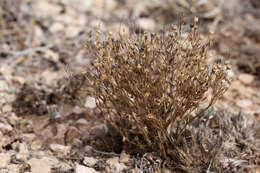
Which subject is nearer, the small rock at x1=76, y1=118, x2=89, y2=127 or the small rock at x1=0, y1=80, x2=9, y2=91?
the small rock at x1=76, y1=118, x2=89, y2=127

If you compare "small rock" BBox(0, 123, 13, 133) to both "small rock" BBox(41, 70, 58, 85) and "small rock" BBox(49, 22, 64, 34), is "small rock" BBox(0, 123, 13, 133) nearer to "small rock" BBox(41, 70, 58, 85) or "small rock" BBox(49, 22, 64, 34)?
"small rock" BBox(41, 70, 58, 85)

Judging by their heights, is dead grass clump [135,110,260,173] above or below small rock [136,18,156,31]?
below

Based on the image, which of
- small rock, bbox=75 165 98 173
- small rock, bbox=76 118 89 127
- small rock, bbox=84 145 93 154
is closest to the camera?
small rock, bbox=75 165 98 173

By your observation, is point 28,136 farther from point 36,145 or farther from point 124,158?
point 124,158

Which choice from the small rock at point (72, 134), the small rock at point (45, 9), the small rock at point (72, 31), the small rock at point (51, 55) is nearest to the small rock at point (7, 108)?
the small rock at point (72, 134)

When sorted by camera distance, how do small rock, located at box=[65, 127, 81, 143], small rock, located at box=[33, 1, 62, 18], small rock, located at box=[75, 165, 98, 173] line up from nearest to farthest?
small rock, located at box=[75, 165, 98, 173]
small rock, located at box=[65, 127, 81, 143]
small rock, located at box=[33, 1, 62, 18]

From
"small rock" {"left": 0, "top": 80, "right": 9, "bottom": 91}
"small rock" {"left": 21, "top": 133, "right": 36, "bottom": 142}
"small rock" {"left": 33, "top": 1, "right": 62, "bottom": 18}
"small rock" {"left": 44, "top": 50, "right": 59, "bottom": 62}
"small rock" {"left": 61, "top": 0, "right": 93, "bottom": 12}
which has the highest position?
"small rock" {"left": 61, "top": 0, "right": 93, "bottom": 12}

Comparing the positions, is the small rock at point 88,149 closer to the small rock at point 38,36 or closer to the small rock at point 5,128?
the small rock at point 5,128

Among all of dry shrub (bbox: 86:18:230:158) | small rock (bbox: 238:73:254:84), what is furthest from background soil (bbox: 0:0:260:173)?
dry shrub (bbox: 86:18:230:158)
